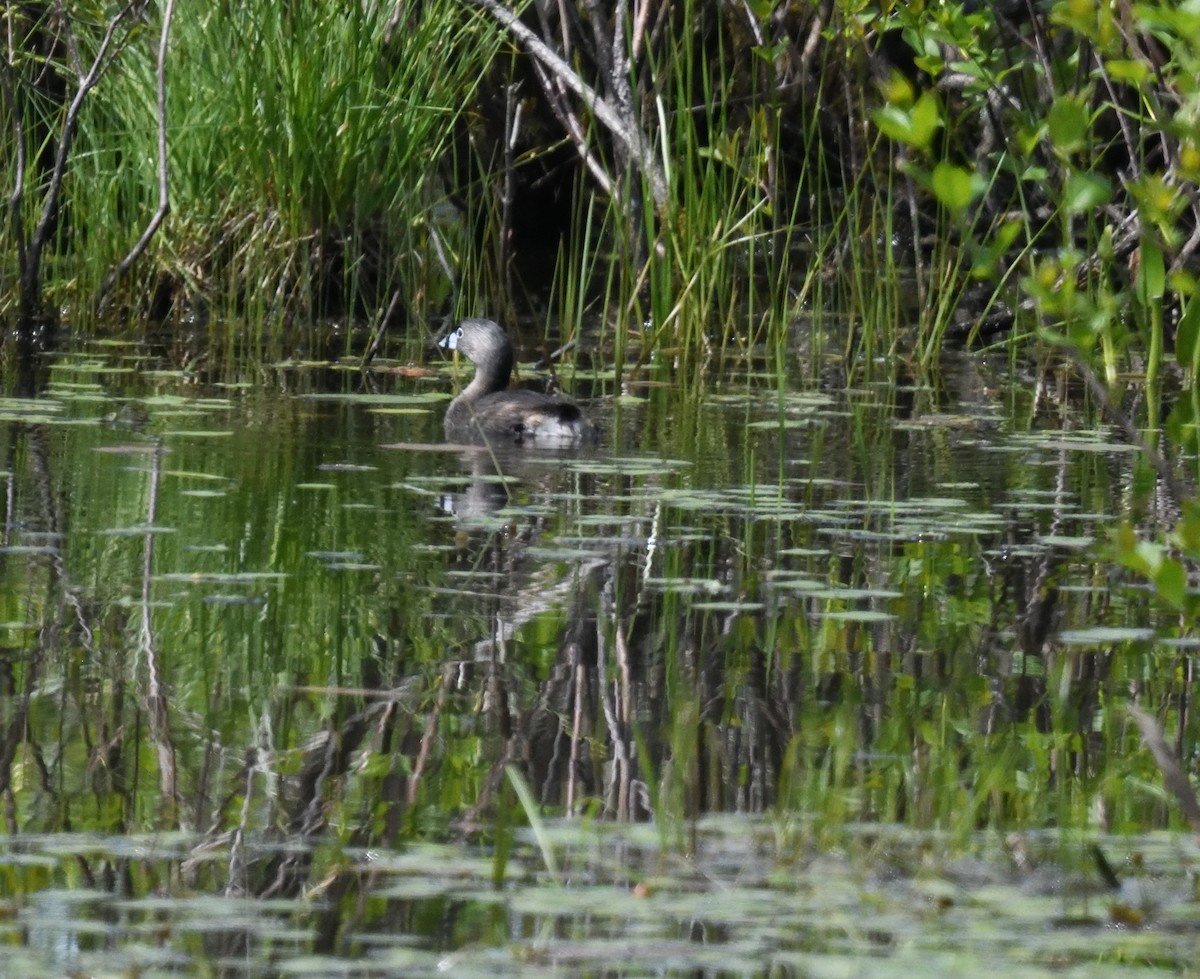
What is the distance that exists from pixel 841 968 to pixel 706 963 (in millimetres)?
141

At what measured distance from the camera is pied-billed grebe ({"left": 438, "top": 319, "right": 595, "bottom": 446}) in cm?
668

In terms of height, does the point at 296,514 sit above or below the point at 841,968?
above

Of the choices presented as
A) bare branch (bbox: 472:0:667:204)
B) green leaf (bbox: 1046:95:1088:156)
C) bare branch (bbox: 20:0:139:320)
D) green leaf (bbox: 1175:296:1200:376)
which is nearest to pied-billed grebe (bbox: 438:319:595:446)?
bare branch (bbox: 472:0:667:204)

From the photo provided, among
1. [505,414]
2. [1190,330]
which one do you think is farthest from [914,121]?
[505,414]

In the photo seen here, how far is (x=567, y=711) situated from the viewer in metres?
3.43

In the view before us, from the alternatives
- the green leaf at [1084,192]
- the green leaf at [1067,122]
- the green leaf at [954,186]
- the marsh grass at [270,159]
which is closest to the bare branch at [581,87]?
the marsh grass at [270,159]

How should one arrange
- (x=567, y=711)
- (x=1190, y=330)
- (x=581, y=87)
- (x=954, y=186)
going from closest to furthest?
(x=954, y=186)
(x=1190, y=330)
(x=567, y=711)
(x=581, y=87)

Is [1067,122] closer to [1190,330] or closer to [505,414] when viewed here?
[1190,330]

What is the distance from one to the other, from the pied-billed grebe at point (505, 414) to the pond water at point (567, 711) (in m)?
0.30

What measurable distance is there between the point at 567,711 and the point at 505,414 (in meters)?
3.67

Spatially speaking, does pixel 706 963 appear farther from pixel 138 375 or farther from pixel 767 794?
pixel 138 375

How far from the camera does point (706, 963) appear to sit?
238 centimetres

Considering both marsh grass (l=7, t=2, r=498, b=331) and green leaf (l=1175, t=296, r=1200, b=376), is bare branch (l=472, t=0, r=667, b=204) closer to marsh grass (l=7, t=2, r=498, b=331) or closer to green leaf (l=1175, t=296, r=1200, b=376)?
marsh grass (l=7, t=2, r=498, b=331)

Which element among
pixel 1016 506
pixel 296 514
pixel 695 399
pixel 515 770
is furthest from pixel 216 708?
pixel 695 399
